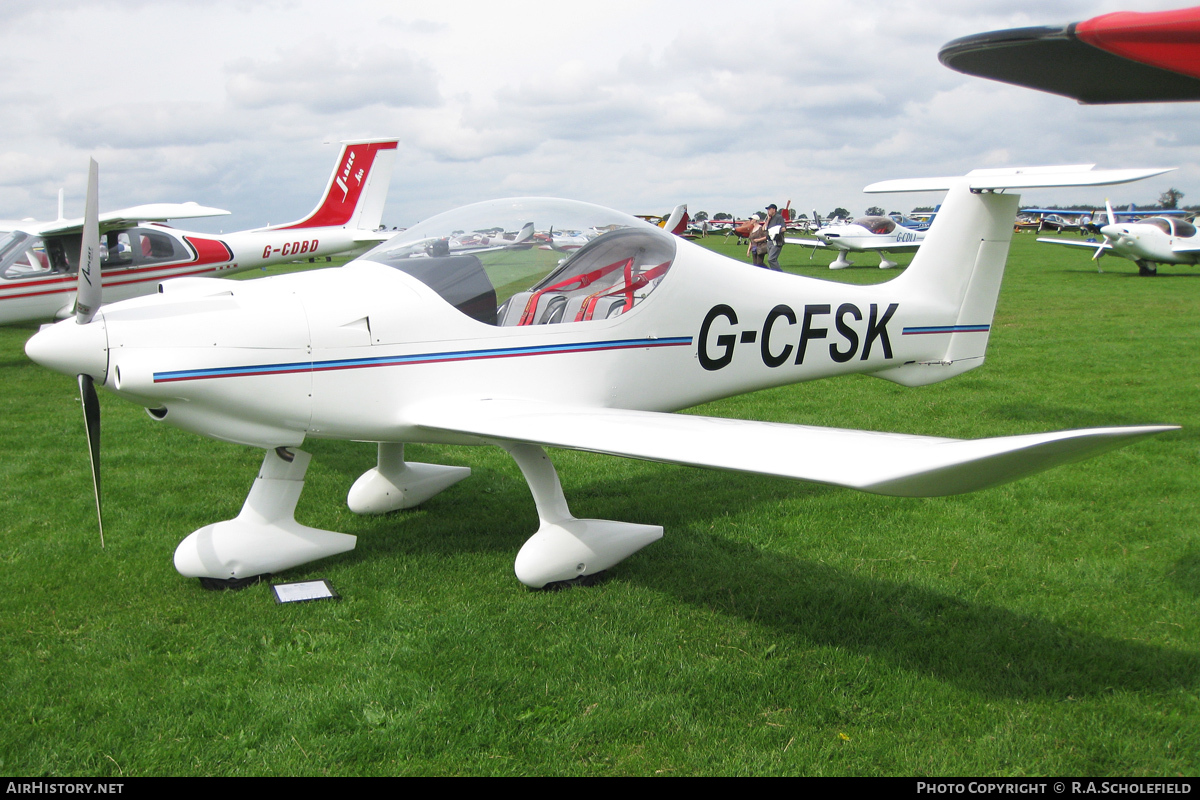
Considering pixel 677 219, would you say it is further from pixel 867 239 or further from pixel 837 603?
pixel 837 603

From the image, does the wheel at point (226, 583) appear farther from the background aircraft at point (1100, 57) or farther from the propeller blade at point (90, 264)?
the background aircraft at point (1100, 57)

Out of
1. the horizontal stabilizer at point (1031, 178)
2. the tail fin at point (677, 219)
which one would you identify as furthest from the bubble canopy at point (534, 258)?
the tail fin at point (677, 219)

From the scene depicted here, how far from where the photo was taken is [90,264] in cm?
378

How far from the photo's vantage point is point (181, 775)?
2723 mm

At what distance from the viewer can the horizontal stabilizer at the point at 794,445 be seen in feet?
7.67

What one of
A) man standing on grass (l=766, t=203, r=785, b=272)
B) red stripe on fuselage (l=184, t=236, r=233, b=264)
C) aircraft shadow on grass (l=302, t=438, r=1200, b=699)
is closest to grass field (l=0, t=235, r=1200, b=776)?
aircraft shadow on grass (l=302, t=438, r=1200, b=699)

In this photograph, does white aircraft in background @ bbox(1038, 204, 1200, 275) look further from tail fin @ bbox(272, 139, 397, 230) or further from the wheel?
the wheel

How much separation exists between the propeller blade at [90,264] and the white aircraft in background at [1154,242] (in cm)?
2591

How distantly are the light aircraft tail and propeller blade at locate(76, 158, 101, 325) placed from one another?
4774mm

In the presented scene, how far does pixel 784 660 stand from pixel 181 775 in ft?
7.55

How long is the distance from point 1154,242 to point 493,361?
2612 cm

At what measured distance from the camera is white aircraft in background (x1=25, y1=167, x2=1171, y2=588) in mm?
3602

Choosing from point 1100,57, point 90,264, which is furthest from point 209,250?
point 1100,57

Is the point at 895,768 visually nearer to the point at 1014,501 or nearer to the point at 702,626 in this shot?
the point at 702,626
